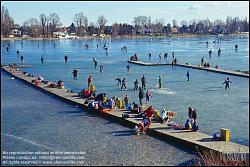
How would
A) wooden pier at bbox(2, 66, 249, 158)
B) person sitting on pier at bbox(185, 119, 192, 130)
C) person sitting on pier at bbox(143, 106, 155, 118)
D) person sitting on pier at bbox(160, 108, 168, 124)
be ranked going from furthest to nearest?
person sitting on pier at bbox(143, 106, 155, 118) → person sitting on pier at bbox(160, 108, 168, 124) → person sitting on pier at bbox(185, 119, 192, 130) → wooden pier at bbox(2, 66, 249, 158)

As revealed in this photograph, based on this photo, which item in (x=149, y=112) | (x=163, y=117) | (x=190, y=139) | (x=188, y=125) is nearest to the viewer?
(x=190, y=139)

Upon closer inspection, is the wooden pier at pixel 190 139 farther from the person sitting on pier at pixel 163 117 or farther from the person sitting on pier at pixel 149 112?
the person sitting on pier at pixel 149 112

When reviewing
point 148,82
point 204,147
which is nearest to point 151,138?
point 204,147

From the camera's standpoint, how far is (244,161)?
13250mm

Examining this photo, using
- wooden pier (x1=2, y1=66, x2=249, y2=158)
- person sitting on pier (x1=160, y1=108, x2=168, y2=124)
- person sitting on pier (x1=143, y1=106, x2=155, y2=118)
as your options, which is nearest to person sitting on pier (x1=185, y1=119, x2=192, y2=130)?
wooden pier (x1=2, y1=66, x2=249, y2=158)

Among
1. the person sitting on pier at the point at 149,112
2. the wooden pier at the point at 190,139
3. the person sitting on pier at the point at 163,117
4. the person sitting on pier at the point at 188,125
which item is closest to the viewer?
the wooden pier at the point at 190,139

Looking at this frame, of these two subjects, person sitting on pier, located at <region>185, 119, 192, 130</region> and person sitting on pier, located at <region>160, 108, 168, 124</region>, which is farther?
person sitting on pier, located at <region>160, 108, 168, 124</region>

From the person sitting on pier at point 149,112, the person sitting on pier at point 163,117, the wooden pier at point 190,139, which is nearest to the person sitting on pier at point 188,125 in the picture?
the wooden pier at point 190,139

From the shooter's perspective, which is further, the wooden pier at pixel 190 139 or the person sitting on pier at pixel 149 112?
the person sitting on pier at pixel 149 112

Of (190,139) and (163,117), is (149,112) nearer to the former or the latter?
(163,117)

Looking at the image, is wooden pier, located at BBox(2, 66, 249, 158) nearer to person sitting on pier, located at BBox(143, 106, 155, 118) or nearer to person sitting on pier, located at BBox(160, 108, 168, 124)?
person sitting on pier, located at BBox(160, 108, 168, 124)

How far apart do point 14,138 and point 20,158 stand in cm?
239

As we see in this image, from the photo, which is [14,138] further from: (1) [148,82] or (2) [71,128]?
(1) [148,82]

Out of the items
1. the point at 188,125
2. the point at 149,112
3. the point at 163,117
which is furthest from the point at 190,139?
the point at 149,112
